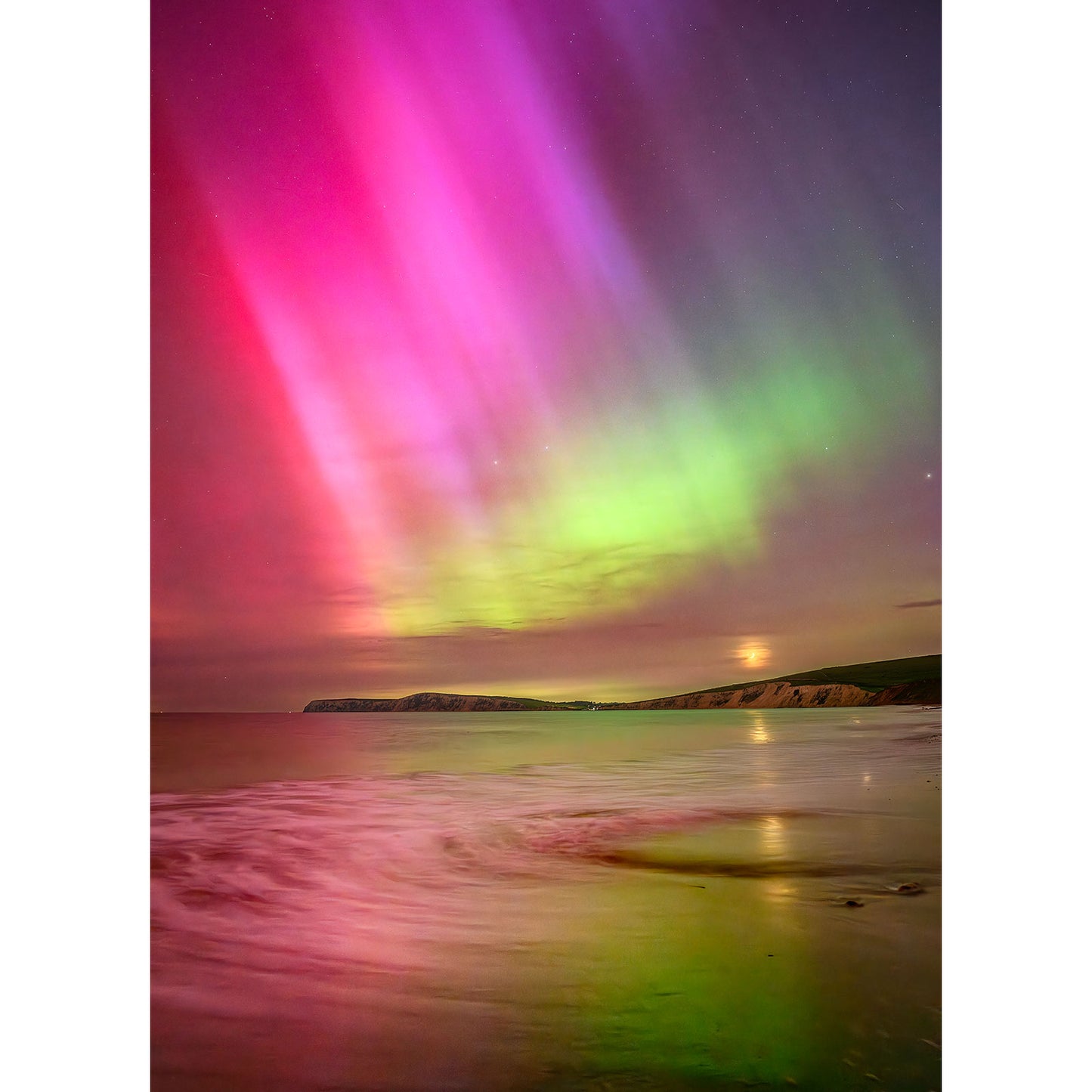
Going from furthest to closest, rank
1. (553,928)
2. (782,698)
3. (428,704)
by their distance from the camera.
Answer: (782,698)
(428,704)
(553,928)

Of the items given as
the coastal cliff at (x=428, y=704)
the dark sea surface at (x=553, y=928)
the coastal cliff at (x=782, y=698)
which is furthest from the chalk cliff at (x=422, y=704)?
the coastal cliff at (x=782, y=698)

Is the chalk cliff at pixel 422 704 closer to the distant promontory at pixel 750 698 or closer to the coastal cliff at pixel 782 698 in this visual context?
the distant promontory at pixel 750 698

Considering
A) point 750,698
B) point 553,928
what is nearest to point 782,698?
point 750,698

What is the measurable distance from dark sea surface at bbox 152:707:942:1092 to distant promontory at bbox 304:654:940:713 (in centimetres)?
13

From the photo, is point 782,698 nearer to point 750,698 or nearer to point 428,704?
point 750,698

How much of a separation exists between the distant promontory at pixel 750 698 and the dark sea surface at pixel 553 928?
5.0 inches

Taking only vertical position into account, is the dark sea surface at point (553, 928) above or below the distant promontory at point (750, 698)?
below

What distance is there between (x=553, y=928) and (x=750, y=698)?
1.96m

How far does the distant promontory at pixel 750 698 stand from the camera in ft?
11.6

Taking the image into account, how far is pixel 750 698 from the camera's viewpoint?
3801mm

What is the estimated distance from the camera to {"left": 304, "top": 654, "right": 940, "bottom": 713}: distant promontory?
3.54 metres
